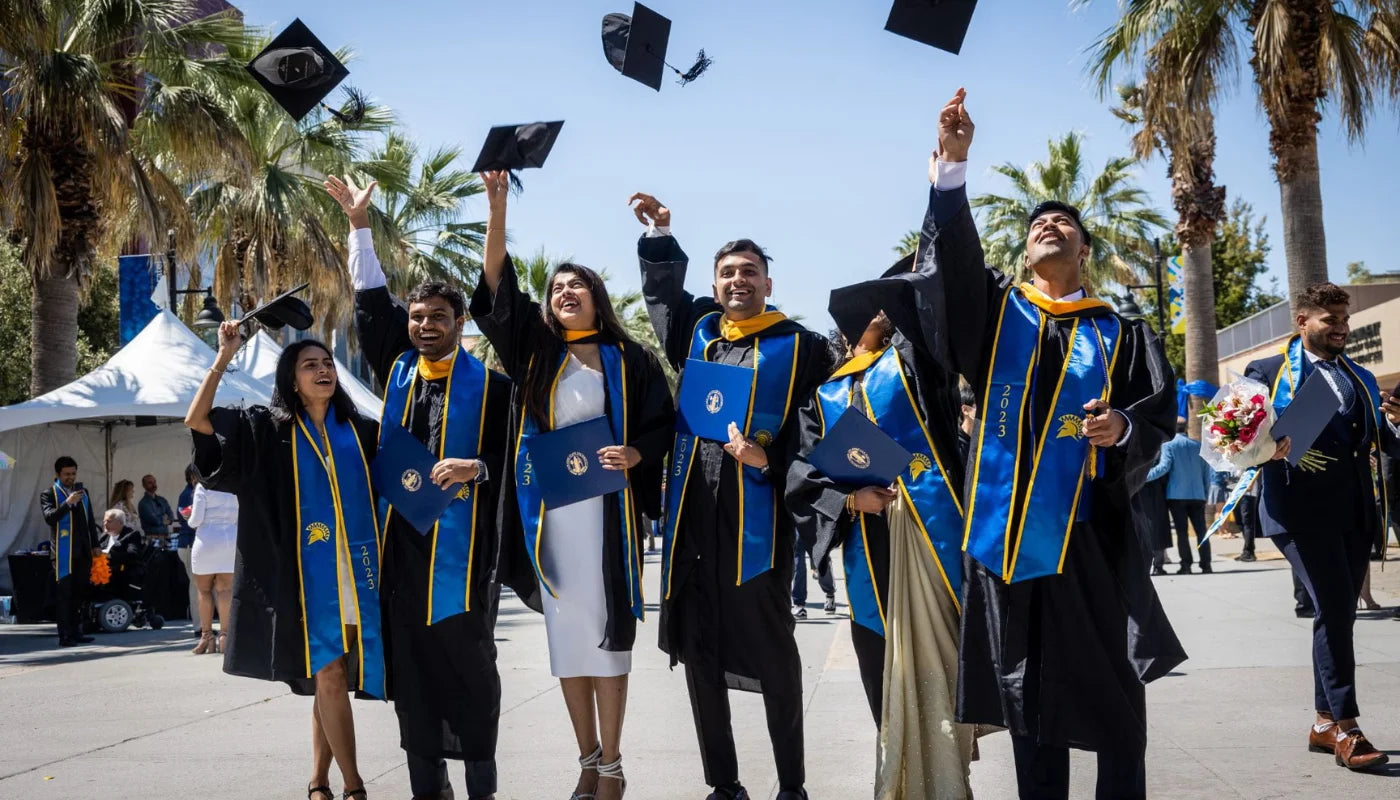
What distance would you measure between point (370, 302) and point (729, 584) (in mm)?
1864

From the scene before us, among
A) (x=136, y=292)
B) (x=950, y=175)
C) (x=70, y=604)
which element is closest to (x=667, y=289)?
(x=950, y=175)

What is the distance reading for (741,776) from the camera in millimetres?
5422

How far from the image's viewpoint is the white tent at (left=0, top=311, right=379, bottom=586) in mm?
14211

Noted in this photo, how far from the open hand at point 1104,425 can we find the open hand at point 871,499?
81 cm

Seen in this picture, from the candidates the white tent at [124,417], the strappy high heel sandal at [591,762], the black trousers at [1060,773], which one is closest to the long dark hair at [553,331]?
the strappy high heel sandal at [591,762]

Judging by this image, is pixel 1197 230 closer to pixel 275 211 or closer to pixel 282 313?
pixel 275 211

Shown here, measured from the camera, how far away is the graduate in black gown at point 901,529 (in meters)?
4.25

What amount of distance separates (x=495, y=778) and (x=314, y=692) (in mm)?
735

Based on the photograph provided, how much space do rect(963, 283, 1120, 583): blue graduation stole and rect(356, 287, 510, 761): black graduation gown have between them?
188 cm

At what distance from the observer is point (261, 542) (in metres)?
4.88

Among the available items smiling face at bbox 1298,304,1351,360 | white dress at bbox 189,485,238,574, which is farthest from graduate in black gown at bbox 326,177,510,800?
white dress at bbox 189,485,238,574

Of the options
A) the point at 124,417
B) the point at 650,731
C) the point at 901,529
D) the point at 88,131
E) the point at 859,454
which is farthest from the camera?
the point at 124,417

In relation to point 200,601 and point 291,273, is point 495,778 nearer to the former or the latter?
point 200,601

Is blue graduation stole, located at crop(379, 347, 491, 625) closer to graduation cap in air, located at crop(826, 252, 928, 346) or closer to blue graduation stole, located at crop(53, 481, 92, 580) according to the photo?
graduation cap in air, located at crop(826, 252, 928, 346)
